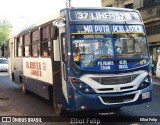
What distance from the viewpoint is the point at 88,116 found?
1108 cm

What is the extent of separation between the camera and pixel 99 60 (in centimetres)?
970

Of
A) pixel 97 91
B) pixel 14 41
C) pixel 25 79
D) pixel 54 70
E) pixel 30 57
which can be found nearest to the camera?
pixel 97 91

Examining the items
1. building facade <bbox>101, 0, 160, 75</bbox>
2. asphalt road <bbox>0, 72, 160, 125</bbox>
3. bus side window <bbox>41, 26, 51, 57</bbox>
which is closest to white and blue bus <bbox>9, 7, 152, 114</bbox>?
asphalt road <bbox>0, 72, 160, 125</bbox>

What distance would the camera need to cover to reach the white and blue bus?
9.59 m

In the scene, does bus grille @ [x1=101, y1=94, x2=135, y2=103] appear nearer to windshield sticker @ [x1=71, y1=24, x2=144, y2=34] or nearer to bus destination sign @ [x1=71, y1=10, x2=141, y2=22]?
windshield sticker @ [x1=71, y1=24, x2=144, y2=34]

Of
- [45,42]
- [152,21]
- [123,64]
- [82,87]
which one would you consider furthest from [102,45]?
[152,21]

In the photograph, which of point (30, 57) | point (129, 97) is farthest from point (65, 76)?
point (30, 57)

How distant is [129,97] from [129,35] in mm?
1624

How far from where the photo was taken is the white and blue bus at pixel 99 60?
9594 millimetres

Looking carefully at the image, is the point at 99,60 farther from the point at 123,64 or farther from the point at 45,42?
the point at 45,42

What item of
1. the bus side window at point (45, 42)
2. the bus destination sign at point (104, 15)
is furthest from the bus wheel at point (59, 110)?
the bus destination sign at point (104, 15)

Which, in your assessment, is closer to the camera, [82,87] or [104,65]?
[82,87]

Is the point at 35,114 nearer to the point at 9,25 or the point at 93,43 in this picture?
the point at 93,43

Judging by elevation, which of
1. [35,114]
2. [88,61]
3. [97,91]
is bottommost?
[35,114]
